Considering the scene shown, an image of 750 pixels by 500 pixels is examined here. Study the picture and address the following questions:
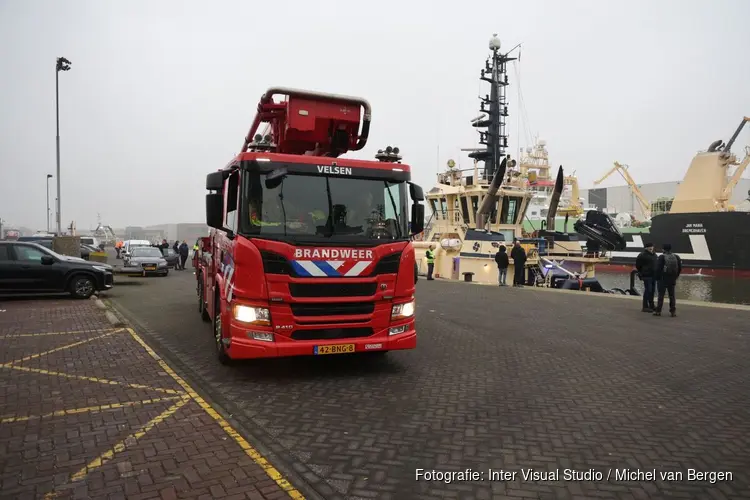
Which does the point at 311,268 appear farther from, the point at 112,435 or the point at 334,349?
the point at 112,435

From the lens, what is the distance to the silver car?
2262 centimetres

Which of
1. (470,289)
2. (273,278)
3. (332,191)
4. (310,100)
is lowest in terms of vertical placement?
(470,289)

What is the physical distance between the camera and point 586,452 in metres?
4.05

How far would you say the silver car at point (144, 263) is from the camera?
22.6 m

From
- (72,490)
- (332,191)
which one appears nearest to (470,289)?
(332,191)

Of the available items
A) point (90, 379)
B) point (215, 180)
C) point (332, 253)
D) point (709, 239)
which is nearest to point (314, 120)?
point (215, 180)

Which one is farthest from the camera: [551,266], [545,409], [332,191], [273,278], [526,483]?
[551,266]

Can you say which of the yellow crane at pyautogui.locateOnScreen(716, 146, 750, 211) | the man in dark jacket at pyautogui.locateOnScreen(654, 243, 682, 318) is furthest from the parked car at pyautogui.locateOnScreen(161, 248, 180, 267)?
the yellow crane at pyautogui.locateOnScreen(716, 146, 750, 211)

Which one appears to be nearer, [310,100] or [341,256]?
[341,256]

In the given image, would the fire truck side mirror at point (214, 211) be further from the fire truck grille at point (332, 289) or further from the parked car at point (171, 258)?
the parked car at point (171, 258)

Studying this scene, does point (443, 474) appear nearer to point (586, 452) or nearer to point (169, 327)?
point (586, 452)

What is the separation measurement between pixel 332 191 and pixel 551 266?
64.0 ft

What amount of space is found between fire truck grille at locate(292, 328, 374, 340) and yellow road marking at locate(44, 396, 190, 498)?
4.76 ft

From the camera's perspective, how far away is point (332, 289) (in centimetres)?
578
